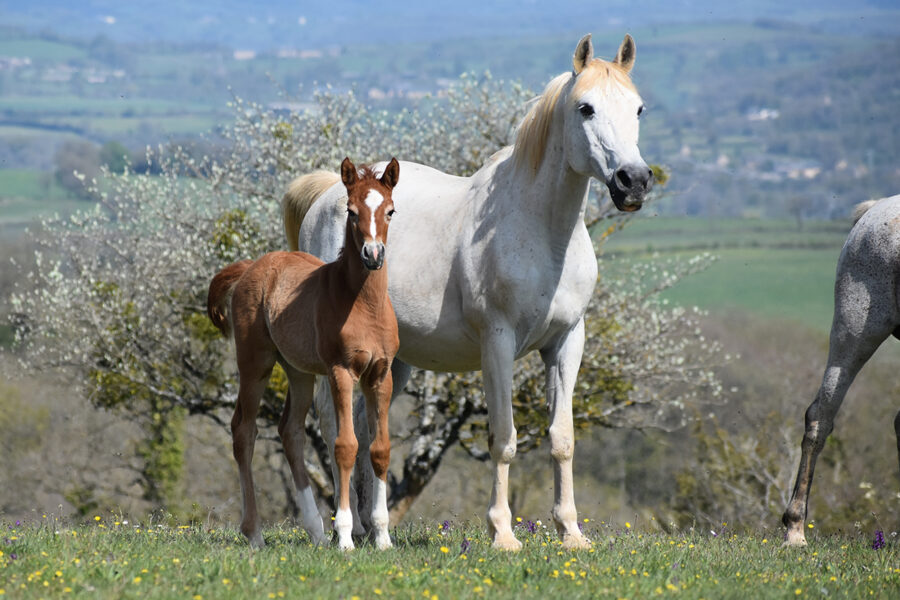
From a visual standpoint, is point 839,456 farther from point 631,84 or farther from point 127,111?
point 127,111

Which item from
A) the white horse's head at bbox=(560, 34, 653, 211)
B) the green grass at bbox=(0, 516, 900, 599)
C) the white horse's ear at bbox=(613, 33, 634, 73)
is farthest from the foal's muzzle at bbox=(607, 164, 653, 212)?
the green grass at bbox=(0, 516, 900, 599)

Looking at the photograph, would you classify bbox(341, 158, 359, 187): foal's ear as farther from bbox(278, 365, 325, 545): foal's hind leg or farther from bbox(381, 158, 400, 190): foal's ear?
bbox(278, 365, 325, 545): foal's hind leg

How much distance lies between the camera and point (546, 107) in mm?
6992

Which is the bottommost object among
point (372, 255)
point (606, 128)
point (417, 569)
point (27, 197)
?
point (27, 197)

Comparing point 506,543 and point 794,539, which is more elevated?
point 506,543

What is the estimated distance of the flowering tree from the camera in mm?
18406

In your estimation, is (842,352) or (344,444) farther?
(842,352)

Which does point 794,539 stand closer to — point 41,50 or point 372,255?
point 372,255

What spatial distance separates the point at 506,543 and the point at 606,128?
270 centimetres

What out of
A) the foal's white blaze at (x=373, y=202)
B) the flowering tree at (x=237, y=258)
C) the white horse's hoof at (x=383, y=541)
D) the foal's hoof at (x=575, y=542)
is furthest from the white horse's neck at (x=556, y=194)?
the flowering tree at (x=237, y=258)

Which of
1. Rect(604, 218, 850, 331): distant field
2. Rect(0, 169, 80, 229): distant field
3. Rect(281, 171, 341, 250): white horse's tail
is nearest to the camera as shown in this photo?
Rect(281, 171, 341, 250): white horse's tail

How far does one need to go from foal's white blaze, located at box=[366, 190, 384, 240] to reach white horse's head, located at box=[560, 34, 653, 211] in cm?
133

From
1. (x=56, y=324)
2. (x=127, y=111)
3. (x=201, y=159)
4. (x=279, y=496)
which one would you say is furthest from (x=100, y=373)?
(x=127, y=111)

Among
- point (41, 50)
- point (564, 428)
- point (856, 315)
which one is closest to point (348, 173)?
point (564, 428)
